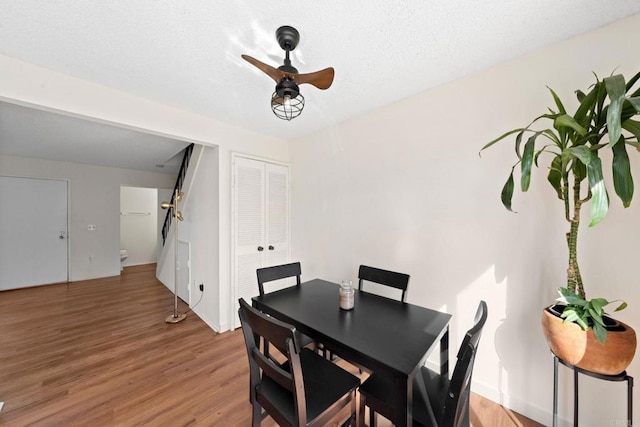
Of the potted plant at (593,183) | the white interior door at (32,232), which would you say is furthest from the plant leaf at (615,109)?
the white interior door at (32,232)

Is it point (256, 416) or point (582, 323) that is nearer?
point (582, 323)

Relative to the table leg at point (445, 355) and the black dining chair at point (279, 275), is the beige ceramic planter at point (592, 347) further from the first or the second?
→ the black dining chair at point (279, 275)

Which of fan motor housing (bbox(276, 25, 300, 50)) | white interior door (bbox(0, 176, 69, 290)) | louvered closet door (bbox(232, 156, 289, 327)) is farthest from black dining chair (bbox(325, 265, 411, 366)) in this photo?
white interior door (bbox(0, 176, 69, 290))

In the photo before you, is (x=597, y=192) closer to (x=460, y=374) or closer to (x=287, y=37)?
(x=460, y=374)

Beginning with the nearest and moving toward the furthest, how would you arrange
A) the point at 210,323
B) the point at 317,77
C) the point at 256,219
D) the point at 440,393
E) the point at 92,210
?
the point at 440,393 → the point at 317,77 → the point at 210,323 → the point at 256,219 → the point at 92,210

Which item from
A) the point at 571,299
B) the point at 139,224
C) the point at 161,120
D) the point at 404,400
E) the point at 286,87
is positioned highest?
the point at 161,120

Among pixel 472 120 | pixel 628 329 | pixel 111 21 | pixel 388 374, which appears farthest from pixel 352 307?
pixel 111 21

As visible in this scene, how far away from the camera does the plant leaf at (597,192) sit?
93 centimetres

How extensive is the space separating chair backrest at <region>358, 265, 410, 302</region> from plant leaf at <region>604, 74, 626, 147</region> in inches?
49.2

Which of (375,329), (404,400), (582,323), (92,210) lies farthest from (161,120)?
(92,210)

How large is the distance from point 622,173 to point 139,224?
331 inches

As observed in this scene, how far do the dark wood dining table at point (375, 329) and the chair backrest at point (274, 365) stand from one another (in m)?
0.25

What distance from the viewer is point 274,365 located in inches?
45.0

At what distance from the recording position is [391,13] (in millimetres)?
1267
